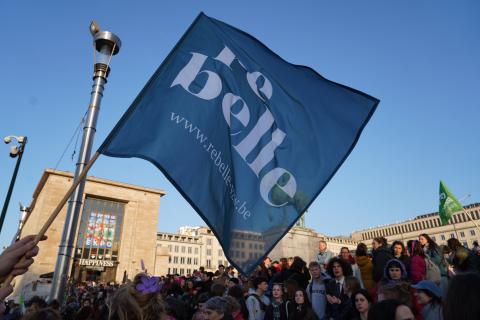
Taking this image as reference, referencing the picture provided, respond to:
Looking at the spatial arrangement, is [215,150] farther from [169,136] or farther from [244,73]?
[244,73]

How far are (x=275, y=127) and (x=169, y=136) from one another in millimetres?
1453

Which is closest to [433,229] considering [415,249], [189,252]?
[189,252]

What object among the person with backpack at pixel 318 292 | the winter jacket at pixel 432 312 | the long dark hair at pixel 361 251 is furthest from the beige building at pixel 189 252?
the winter jacket at pixel 432 312

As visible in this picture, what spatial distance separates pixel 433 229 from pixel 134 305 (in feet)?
333

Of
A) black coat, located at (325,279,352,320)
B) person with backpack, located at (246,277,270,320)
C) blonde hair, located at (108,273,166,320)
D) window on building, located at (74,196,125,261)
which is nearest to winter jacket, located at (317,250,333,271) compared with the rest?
person with backpack, located at (246,277,270,320)

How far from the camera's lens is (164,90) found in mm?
3717

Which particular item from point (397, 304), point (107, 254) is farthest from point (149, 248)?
point (397, 304)

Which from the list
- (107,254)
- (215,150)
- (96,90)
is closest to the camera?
(215,150)

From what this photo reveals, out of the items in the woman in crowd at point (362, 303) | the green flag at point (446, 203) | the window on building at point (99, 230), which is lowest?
the woman in crowd at point (362, 303)

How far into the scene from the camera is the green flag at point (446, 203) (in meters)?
18.4

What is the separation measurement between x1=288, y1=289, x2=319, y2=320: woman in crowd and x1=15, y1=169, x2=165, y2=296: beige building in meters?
37.5

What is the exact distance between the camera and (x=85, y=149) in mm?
5410

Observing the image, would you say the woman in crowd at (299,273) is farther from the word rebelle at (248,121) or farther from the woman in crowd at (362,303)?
the word rebelle at (248,121)

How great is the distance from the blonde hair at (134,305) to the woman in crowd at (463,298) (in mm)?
2027
